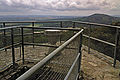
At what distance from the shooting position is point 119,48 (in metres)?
3.62

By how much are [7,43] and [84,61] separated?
2288mm

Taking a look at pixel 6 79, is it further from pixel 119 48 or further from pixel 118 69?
pixel 119 48

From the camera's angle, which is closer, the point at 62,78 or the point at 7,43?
the point at 62,78

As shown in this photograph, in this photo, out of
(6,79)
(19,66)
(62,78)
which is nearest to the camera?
(62,78)

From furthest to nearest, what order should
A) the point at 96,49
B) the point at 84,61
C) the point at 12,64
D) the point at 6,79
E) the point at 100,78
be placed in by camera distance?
the point at 96,49 < the point at 84,61 < the point at 12,64 < the point at 6,79 < the point at 100,78

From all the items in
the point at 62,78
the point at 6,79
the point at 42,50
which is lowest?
the point at 6,79

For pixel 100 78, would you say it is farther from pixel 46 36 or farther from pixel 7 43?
pixel 7 43

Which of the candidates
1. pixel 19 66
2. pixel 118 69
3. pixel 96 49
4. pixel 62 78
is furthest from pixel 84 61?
pixel 62 78

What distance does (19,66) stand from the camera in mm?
3539

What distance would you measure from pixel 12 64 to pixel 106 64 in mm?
2669

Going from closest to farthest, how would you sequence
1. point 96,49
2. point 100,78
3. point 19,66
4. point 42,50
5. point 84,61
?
point 100,78
point 19,66
point 84,61
point 42,50
point 96,49

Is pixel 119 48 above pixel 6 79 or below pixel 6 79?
above

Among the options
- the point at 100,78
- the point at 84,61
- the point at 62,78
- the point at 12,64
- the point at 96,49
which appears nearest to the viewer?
the point at 62,78

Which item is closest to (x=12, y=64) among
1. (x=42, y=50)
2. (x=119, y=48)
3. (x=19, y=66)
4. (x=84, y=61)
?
(x=19, y=66)
